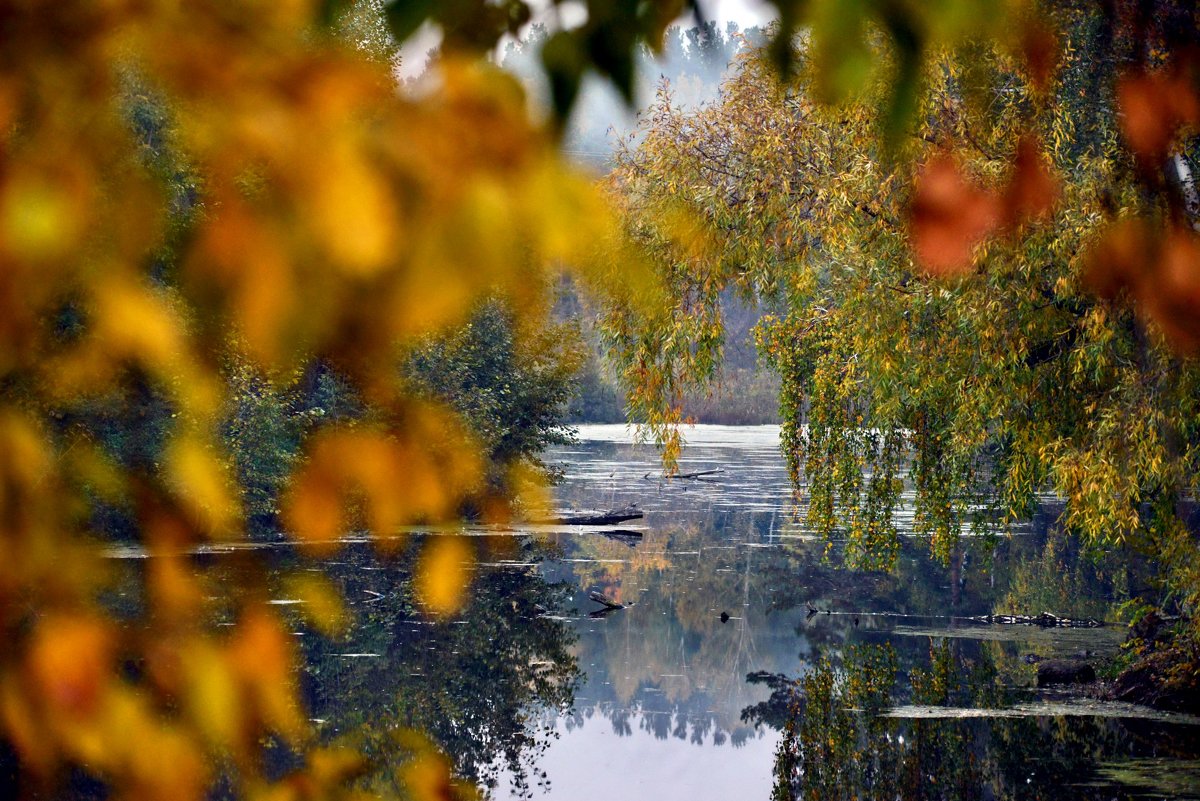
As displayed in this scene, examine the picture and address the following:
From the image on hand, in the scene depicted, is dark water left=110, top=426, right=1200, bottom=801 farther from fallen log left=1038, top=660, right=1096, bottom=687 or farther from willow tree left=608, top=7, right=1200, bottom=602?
willow tree left=608, top=7, right=1200, bottom=602

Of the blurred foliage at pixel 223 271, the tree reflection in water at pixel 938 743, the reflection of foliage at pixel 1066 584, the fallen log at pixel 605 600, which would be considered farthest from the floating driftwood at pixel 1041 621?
the blurred foliage at pixel 223 271

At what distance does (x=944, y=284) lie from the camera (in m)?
6.32

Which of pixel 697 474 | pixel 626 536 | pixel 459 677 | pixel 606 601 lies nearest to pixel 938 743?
pixel 459 677

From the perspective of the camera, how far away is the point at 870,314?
6.60 metres

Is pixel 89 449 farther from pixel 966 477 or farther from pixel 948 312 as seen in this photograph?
pixel 966 477

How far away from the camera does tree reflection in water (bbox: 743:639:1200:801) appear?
711 centimetres

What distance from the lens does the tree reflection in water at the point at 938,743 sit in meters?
7.11

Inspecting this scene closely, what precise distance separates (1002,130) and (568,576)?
8718 millimetres

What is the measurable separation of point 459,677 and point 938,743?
336 cm

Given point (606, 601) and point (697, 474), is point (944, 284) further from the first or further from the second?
point (697, 474)

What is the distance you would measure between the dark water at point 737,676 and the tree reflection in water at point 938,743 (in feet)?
0.06

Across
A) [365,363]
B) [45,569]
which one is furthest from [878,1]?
[45,569]

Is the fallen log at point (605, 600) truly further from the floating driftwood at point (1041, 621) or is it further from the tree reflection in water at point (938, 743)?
the floating driftwood at point (1041, 621)

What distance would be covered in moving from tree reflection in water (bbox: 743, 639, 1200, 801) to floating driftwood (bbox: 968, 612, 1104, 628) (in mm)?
2055
